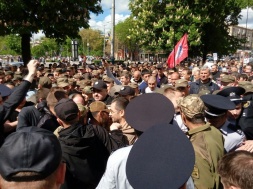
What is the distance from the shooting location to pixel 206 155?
2492 mm

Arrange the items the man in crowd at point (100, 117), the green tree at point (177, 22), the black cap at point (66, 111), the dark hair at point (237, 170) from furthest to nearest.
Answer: the green tree at point (177, 22), the man in crowd at point (100, 117), the black cap at point (66, 111), the dark hair at point (237, 170)

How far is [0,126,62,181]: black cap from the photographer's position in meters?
1.52

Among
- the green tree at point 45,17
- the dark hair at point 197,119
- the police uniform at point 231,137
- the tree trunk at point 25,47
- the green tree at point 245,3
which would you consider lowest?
the police uniform at point 231,137

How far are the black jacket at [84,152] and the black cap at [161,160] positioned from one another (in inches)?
56.3

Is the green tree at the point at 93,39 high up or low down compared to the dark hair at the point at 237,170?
up

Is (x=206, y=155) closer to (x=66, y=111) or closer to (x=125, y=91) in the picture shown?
(x=66, y=111)

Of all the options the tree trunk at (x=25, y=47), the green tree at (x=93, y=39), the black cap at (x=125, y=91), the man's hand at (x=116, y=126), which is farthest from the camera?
the green tree at (x=93, y=39)

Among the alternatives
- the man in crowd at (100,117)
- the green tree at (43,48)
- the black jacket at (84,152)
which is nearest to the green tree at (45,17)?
the man in crowd at (100,117)

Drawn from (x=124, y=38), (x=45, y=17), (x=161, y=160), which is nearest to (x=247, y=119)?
(x=161, y=160)

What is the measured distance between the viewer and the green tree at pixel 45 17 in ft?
54.7

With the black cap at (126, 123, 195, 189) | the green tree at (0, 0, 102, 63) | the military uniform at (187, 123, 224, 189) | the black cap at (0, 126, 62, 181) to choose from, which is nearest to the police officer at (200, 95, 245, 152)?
the military uniform at (187, 123, 224, 189)

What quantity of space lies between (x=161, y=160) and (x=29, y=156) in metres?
0.69

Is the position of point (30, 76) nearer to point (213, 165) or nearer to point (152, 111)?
point (152, 111)

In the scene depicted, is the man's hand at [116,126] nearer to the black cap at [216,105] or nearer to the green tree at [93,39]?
the black cap at [216,105]
